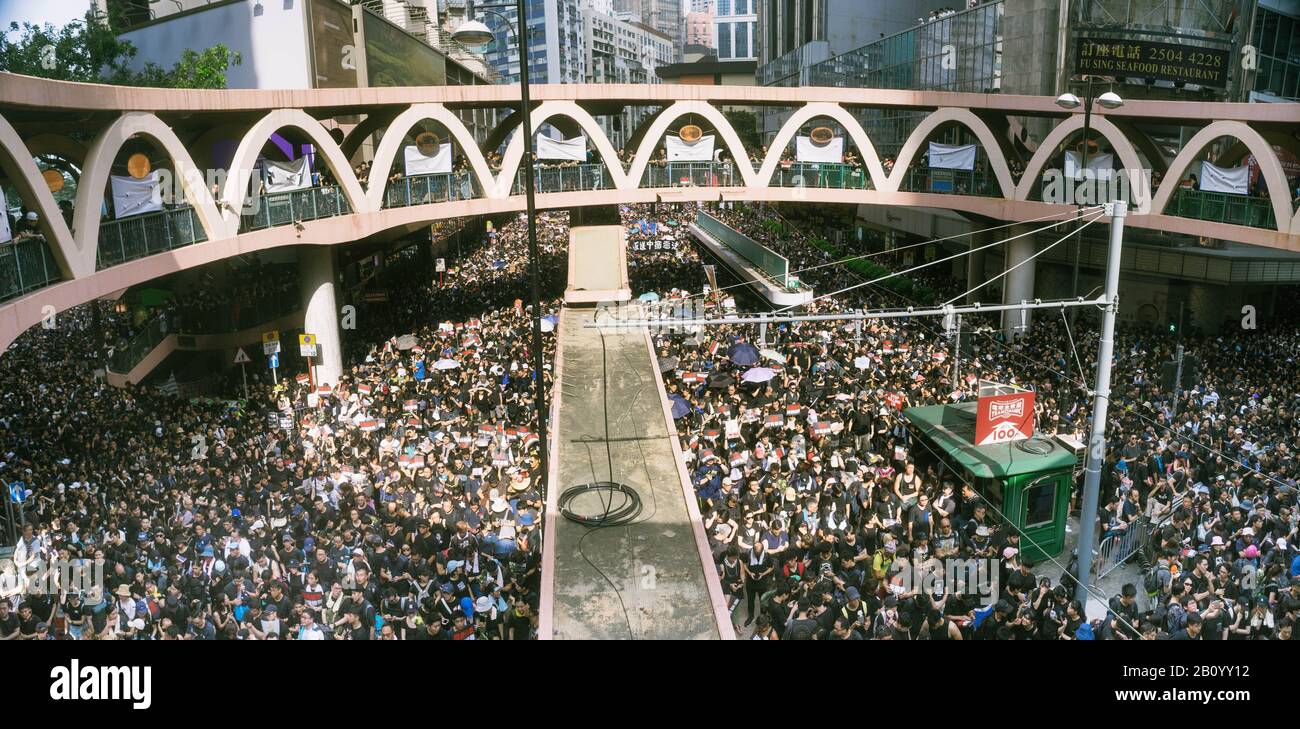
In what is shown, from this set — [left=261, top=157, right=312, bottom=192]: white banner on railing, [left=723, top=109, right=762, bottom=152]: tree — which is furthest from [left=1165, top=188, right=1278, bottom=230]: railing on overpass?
Result: [left=723, top=109, right=762, bottom=152]: tree

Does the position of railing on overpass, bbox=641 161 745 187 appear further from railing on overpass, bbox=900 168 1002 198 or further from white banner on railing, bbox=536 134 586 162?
railing on overpass, bbox=900 168 1002 198

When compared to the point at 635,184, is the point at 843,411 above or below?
below

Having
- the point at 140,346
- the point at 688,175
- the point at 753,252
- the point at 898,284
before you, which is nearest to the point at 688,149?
the point at 688,175

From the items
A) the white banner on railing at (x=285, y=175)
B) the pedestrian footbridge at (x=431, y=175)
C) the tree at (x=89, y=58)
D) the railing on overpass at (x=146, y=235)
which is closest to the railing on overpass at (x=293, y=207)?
Answer: the pedestrian footbridge at (x=431, y=175)

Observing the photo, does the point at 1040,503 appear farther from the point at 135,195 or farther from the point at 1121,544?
the point at 135,195
